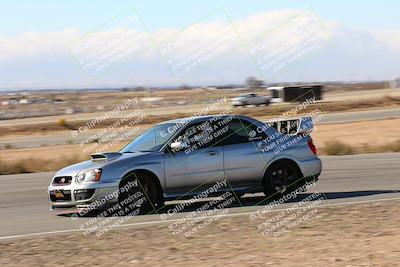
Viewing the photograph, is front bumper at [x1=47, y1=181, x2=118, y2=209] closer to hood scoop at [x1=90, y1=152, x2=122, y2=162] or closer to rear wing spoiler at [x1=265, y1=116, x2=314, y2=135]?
hood scoop at [x1=90, y1=152, x2=122, y2=162]

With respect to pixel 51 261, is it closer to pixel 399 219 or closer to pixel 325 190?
pixel 399 219

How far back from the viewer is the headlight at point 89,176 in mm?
12125

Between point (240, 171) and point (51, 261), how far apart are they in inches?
211

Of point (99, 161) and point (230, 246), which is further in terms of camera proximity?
point (99, 161)

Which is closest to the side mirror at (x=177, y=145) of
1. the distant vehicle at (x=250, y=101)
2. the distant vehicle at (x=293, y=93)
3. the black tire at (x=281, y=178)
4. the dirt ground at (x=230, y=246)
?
the black tire at (x=281, y=178)

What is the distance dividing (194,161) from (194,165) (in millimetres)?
64

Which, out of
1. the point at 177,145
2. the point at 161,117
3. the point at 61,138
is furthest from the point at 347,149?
the point at 161,117

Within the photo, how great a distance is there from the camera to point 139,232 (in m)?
10.3

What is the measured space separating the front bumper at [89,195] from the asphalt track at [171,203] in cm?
24

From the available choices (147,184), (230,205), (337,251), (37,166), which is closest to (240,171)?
(230,205)

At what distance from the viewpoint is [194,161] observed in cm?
1281

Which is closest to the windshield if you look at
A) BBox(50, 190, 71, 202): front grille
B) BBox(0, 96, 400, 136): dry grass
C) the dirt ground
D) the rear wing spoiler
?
BBox(50, 190, 71, 202): front grille

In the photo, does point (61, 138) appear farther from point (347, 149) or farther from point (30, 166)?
point (347, 149)

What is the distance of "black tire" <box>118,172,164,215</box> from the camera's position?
12.2 meters
